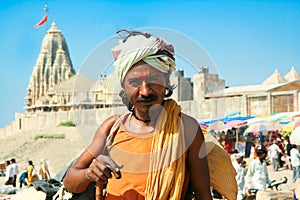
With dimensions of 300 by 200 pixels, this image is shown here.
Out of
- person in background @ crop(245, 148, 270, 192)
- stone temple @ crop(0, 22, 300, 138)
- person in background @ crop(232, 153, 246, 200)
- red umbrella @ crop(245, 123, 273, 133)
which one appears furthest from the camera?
red umbrella @ crop(245, 123, 273, 133)

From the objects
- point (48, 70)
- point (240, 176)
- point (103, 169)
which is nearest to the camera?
point (103, 169)

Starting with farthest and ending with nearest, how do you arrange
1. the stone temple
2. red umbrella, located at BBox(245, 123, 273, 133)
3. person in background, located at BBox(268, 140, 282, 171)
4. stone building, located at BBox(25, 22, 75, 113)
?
stone building, located at BBox(25, 22, 75, 113)
red umbrella, located at BBox(245, 123, 273, 133)
person in background, located at BBox(268, 140, 282, 171)
the stone temple

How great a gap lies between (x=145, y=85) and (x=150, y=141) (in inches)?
8.0

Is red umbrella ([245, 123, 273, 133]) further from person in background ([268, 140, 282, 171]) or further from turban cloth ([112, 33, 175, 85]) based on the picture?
turban cloth ([112, 33, 175, 85])

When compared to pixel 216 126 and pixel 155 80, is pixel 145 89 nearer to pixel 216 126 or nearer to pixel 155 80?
pixel 155 80

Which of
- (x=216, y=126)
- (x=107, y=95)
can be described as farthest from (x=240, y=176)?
(x=107, y=95)

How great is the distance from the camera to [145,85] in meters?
1.81

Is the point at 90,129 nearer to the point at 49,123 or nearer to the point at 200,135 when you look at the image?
the point at 200,135

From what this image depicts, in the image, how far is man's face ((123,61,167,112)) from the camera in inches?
71.2

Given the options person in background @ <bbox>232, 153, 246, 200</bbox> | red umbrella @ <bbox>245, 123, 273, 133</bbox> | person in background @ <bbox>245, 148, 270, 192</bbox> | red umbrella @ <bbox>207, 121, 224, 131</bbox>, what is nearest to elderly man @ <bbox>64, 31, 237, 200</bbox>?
red umbrella @ <bbox>207, 121, 224, 131</bbox>

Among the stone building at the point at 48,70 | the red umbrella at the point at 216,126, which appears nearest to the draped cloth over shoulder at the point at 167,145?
the red umbrella at the point at 216,126

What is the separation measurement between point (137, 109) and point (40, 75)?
79348mm

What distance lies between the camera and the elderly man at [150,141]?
5.79 feet

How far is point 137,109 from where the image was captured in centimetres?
189
